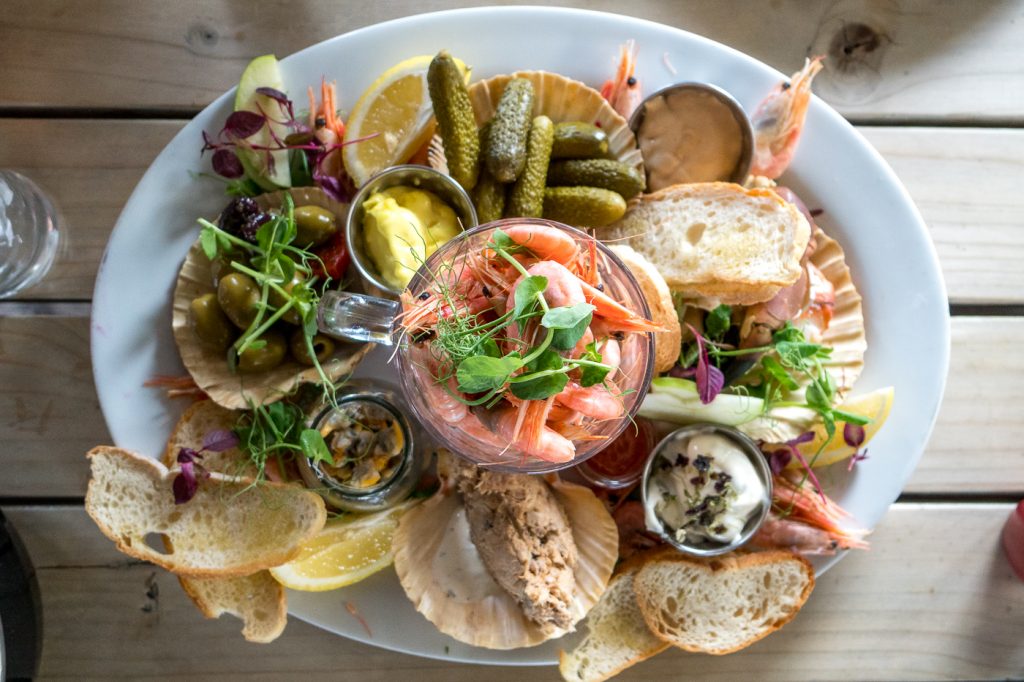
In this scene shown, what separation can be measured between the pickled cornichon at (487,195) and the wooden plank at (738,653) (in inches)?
41.5

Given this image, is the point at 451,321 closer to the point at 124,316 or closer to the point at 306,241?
the point at 306,241

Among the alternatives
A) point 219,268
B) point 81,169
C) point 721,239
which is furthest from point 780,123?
point 81,169

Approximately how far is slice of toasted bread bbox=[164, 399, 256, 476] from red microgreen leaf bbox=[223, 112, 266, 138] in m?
0.56

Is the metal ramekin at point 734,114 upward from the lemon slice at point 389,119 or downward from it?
upward

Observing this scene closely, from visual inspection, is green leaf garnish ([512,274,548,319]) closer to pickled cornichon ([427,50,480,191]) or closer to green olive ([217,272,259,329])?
pickled cornichon ([427,50,480,191])

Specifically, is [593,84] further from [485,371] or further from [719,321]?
[485,371]

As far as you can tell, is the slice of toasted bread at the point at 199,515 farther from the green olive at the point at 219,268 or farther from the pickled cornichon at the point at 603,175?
the pickled cornichon at the point at 603,175

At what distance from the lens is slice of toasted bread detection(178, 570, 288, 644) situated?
161cm

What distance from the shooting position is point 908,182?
181 centimetres

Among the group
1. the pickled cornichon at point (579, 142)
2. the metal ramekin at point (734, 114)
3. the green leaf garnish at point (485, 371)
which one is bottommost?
the green leaf garnish at point (485, 371)

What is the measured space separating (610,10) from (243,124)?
878 millimetres

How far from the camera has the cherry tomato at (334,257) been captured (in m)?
1.57

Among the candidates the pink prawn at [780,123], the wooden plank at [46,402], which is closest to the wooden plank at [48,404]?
the wooden plank at [46,402]

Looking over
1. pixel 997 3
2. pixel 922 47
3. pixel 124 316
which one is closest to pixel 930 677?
pixel 922 47
